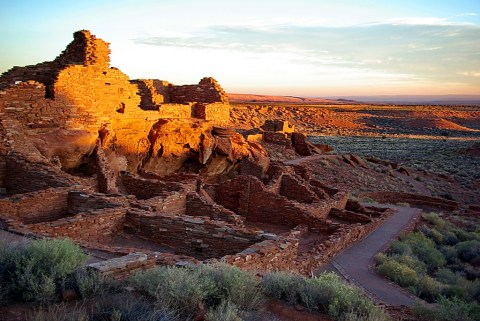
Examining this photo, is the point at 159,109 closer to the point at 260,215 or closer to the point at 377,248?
the point at 260,215

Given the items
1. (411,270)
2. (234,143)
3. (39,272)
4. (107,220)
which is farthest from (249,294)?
(234,143)

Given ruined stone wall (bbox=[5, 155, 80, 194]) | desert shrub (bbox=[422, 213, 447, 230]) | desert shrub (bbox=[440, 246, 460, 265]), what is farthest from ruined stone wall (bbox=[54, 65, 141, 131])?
desert shrub (bbox=[422, 213, 447, 230])

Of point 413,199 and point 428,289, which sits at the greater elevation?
point 428,289

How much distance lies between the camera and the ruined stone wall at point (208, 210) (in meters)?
11.3

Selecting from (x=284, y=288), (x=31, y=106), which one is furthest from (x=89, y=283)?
(x=31, y=106)

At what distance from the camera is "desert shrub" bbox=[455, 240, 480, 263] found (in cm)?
1366

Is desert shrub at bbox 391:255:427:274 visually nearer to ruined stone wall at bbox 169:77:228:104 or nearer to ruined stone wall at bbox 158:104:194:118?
ruined stone wall at bbox 158:104:194:118

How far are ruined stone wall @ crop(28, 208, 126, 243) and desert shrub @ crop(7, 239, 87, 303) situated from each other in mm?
2659

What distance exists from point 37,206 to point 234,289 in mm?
6430

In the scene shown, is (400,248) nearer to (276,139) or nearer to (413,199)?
(413,199)

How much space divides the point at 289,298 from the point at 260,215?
31.9 feet

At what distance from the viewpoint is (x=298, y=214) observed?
47.1 ft

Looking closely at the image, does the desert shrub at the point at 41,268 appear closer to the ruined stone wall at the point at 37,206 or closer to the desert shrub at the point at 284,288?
the desert shrub at the point at 284,288

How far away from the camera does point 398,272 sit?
10.8 metres
